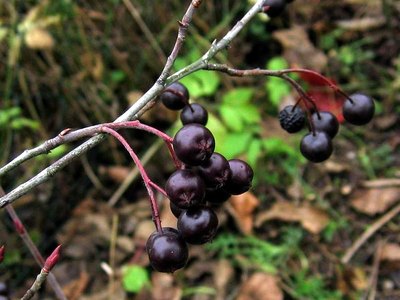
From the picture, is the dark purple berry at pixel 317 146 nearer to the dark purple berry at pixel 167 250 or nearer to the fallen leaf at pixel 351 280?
the dark purple berry at pixel 167 250

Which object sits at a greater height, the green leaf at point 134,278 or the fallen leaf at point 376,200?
the green leaf at point 134,278

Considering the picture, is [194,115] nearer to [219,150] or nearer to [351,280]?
[219,150]

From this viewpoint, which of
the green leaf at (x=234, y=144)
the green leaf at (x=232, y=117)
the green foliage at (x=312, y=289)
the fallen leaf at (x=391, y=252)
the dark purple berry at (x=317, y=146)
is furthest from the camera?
the green leaf at (x=232, y=117)

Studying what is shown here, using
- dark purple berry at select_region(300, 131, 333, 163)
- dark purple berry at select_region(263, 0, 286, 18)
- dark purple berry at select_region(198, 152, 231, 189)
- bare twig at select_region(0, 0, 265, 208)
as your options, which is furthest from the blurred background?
dark purple berry at select_region(198, 152, 231, 189)

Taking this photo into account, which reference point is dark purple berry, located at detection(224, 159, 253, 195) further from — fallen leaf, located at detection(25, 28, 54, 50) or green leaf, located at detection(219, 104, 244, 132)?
fallen leaf, located at detection(25, 28, 54, 50)

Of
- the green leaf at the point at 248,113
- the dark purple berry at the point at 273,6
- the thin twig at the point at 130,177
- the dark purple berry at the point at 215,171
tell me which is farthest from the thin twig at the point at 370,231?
the dark purple berry at the point at 215,171

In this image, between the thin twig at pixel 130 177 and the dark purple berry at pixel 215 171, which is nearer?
the dark purple berry at pixel 215 171
